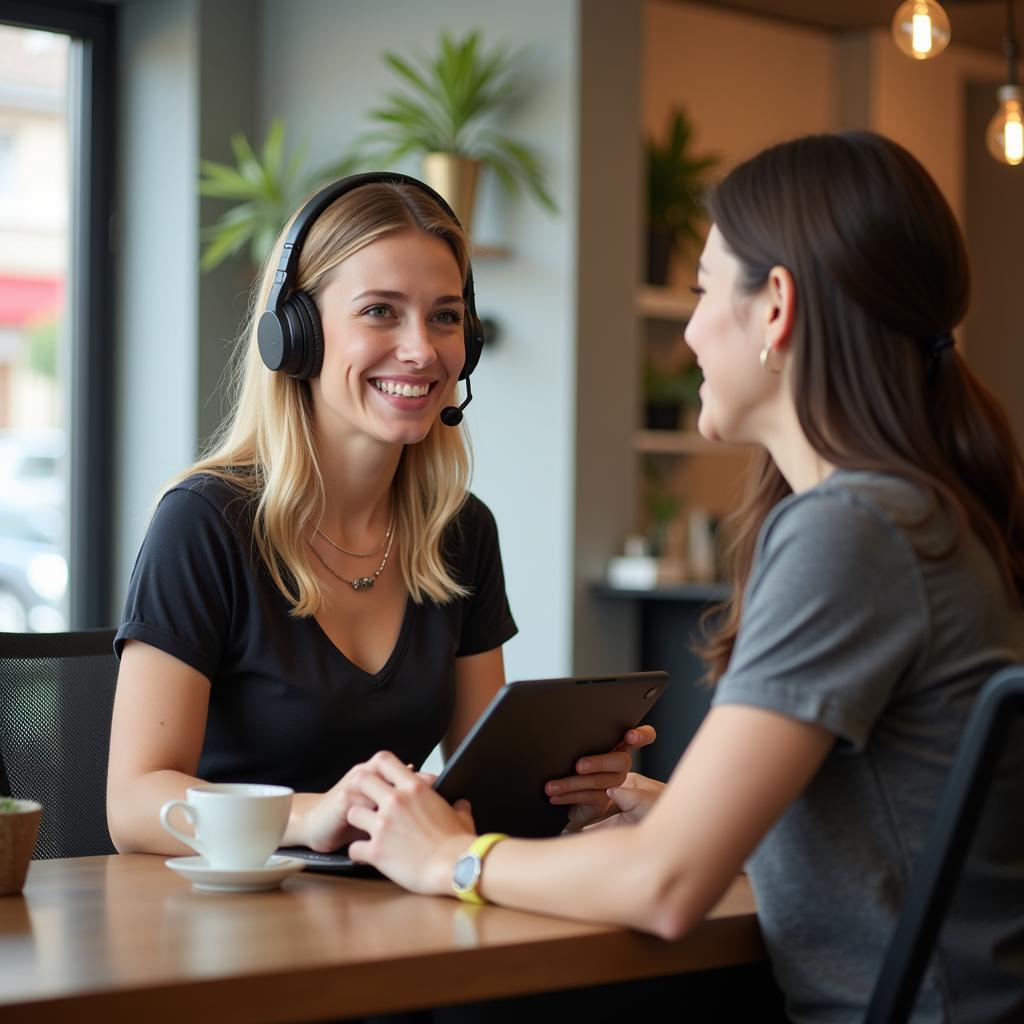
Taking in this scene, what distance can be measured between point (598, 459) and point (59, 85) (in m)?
2.19

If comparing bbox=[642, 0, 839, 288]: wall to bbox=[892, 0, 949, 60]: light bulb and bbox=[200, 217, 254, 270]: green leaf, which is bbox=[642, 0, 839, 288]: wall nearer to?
bbox=[200, 217, 254, 270]: green leaf

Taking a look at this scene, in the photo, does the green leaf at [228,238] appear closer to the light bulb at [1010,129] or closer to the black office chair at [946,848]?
the light bulb at [1010,129]

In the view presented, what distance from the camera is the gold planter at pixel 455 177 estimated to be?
427 centimetres

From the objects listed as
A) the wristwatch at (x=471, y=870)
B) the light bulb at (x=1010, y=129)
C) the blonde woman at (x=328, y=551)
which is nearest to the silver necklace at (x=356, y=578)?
the blonde woman at (x=328, y=551)

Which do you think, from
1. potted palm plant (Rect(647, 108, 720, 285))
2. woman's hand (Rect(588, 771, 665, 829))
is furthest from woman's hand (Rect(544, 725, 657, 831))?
potted palm plant (Rect(647, 108, 720, 285))

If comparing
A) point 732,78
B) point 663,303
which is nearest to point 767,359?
point 663,303

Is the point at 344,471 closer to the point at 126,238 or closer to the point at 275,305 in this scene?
the point at 275,305

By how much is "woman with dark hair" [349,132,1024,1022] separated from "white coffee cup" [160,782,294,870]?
0.31 ft

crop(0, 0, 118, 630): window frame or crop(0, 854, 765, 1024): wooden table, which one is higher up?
crop(0, 0, 118, 630): window frame

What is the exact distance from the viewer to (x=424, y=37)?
4.69 meters

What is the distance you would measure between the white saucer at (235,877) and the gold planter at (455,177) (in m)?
3.06

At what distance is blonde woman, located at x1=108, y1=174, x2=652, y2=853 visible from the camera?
1.81 meters

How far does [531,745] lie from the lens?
4.82ft

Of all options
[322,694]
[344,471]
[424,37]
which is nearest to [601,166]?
[424,37]
